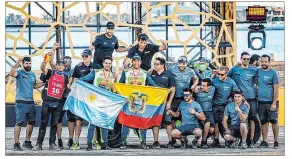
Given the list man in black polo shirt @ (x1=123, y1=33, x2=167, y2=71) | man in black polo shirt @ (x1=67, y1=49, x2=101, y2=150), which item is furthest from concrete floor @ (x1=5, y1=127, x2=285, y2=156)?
man in black polo shirt @ (x1=123, y1=33, x2=167, y2=71)

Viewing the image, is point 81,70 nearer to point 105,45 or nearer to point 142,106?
point 105,45

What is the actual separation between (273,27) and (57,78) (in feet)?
9.63

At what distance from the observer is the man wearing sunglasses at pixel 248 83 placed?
1388 cm

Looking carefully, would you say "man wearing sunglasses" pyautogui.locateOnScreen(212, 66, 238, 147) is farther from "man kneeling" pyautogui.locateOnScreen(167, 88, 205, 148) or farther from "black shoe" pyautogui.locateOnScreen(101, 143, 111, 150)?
"black shoe" pyautogui.locateOnScreen(101, 143, 111, 150)

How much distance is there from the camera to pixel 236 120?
13789 mm

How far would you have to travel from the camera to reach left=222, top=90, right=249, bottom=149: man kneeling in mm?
13758

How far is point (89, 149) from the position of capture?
13.7 m

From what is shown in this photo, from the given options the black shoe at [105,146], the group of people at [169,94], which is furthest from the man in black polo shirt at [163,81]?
the black shoe at [105,146]

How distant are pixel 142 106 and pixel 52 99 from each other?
117 centimetres

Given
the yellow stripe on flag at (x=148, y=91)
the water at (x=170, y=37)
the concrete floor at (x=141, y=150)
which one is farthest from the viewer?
the water at (x=170, y=37)

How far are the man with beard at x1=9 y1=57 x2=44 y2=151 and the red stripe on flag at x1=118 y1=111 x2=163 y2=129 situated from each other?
1138mm

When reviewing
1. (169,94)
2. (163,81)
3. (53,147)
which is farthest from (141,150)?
(53,147)

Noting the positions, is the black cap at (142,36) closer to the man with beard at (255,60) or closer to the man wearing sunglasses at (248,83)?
the man wearing sunglasses at (248,83)

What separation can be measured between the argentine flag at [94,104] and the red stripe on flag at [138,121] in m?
0.09
